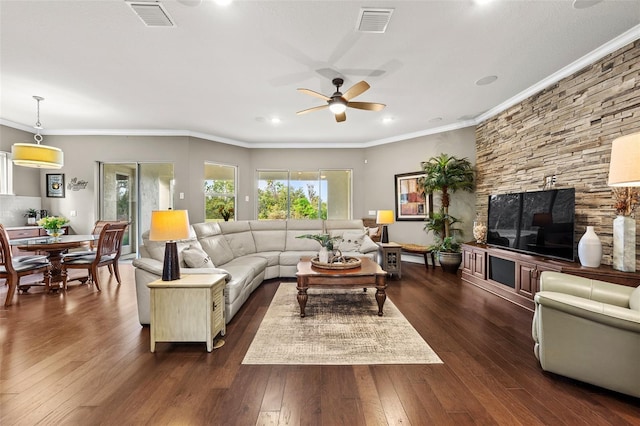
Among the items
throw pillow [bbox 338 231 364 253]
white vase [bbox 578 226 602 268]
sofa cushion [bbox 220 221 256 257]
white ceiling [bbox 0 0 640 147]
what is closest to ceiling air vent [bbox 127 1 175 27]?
white ceiling [bbox 0 0 640 147]

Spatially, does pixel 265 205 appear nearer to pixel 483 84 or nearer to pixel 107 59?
pixel 107 59

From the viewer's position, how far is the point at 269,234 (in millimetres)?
5273

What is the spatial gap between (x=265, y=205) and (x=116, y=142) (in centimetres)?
354

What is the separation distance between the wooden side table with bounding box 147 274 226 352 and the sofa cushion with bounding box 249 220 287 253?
277cm

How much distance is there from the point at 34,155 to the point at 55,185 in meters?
2.93

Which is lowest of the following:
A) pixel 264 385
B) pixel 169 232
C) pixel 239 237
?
pixel 264 385

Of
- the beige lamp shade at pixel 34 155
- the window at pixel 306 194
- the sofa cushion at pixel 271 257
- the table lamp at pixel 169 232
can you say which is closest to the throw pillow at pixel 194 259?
the table lamp at pixel 169 232

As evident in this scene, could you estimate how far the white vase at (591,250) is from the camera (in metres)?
2.80

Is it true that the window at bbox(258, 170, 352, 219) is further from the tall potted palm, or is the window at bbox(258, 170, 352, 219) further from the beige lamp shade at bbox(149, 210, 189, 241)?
the beige lamp shade at bbox(149, 210, 189, 241)

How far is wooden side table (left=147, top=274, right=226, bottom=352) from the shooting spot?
2.31 metres

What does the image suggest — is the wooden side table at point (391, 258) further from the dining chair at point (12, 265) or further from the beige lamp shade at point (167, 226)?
the dining chair at point (12, 265)

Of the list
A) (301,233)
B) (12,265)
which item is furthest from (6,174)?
(301,233)

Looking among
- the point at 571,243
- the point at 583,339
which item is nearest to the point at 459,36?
the point at 571,243

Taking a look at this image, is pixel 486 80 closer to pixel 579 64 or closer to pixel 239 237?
pixel 579 64
